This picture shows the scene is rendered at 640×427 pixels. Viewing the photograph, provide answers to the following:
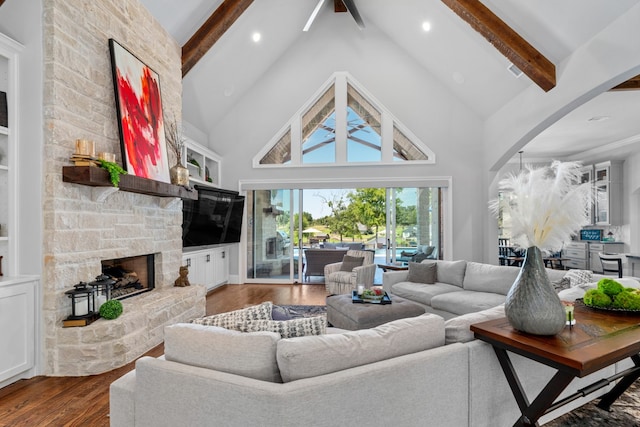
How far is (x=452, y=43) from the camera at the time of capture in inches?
207

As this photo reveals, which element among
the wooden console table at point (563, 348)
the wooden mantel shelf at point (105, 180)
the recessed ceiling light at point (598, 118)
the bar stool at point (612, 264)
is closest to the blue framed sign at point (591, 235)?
the bar stool at point (612, 264)

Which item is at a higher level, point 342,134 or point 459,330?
point 342,134

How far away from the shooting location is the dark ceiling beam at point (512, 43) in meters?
4.14

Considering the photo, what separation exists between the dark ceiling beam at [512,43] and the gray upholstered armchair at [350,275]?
Answer: 11.4 ft

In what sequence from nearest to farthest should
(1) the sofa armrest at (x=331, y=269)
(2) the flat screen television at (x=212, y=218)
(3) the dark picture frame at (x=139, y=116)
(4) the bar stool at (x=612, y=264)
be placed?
(3) the dark picture frame at (x=139, y=116)
(2) the flat screen television at (x=212, y=218)
(4) the bar stool at (x=612, y=264)
(1) the sofa armrest at (x=331, y=269)

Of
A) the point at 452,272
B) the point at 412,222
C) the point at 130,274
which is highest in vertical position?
the point at 412,222

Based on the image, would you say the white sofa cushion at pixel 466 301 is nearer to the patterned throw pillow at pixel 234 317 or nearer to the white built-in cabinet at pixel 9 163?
the patterned throw pillow at pixel 234 317

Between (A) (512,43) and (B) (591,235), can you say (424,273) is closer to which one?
(A) (512,43)

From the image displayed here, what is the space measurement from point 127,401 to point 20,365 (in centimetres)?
174

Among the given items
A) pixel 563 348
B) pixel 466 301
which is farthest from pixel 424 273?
pixel 563 348

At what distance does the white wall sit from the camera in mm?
6441

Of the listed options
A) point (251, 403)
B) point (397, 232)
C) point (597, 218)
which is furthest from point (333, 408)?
point (597, 218)

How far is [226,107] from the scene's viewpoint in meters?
6.73

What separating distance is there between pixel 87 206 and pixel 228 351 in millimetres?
2361
